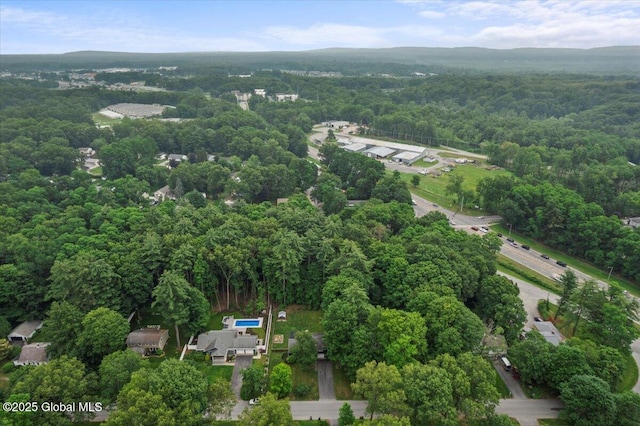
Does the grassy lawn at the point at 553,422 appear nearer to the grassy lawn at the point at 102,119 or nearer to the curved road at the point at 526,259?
the curved road at the point at 526,259

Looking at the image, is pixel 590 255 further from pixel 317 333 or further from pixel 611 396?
pixel 317 333

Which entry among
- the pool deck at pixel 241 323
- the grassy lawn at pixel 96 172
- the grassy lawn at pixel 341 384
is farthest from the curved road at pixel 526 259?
the grassy lawn at pixel 96 172

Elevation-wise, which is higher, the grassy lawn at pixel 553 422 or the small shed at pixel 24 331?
the small shed at pixel 24 331

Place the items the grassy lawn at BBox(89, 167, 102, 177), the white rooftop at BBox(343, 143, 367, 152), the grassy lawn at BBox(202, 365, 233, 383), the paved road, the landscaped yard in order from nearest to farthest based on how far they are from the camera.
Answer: the paved road → the grassy lawn at BBox(202, 365, 233, 383) → the landscaped yard → the grassy lawn at BBox(89, 167, 102, 177) → the white rooftop at BBox(343, 143, 367, 152)

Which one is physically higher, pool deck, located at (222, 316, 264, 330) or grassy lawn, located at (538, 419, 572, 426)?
pool deck, located at (222, 316, 264, 330)

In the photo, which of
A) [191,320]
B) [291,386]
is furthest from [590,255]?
[191,320]

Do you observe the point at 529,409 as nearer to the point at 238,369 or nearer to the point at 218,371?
the point at 238,369

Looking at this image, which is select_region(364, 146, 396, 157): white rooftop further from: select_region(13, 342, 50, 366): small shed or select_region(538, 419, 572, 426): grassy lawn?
select_region(13, 342, 50, 366): small shed

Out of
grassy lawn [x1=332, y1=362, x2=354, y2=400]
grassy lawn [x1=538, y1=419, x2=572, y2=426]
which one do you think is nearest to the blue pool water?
grassy lawn [x1=332, y1=362, x2=354, y2=400]
